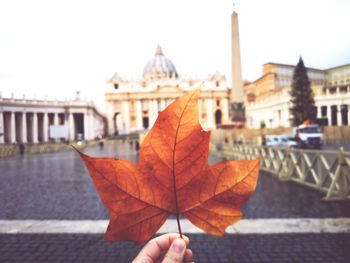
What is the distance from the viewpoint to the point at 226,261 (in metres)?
3.83

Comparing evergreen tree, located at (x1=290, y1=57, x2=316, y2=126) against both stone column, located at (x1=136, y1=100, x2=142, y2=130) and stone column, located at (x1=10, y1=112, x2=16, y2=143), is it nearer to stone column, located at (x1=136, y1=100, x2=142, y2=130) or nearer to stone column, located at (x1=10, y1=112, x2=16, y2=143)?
stone column, located at (x1=10, y1=112, x2=16, y2=143)

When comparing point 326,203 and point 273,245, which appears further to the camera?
point 326,203

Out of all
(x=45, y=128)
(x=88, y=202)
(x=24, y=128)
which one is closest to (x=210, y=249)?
(x=88, y=202)

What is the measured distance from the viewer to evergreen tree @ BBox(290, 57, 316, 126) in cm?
3966

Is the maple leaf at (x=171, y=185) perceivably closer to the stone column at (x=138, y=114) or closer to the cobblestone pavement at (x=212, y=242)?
the cobblestone pavement at (x=212, y=242)

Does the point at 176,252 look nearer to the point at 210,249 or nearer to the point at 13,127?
the point at 210,249

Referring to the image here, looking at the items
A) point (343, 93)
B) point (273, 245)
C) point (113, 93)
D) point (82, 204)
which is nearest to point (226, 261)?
point (273, 245)

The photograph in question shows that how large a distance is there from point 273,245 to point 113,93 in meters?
76.3

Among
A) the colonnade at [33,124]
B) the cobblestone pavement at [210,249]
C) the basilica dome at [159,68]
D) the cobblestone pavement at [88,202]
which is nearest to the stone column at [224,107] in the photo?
the basilica dome at [159,68]

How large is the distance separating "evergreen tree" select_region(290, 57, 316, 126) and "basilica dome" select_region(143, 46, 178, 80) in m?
54.2

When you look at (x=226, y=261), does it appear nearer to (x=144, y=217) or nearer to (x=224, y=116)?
(x=144, y=217)

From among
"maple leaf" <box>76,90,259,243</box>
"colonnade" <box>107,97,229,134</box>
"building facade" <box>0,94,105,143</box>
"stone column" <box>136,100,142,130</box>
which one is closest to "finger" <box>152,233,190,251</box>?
"maple leaf" <box>76,90,259,243</box>

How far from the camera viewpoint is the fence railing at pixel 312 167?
6.84m

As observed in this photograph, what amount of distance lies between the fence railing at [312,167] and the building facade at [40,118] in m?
31.3
